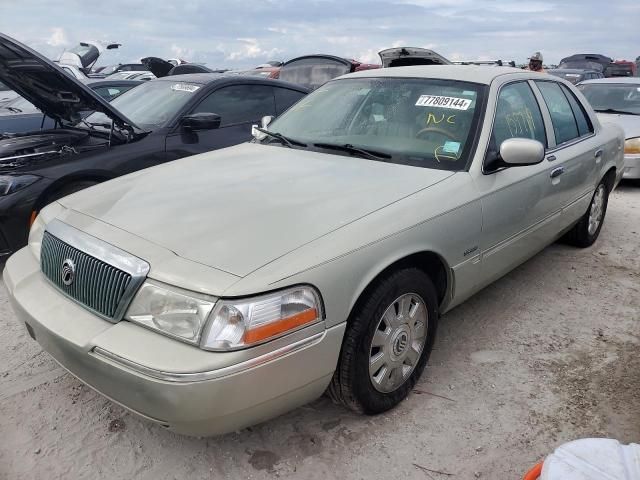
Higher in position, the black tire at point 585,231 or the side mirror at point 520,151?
the side mirror at point 520,151

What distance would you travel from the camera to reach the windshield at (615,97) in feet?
26.0

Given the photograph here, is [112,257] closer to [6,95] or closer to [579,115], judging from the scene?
[579,115]

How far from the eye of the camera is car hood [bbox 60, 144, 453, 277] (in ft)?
6.95

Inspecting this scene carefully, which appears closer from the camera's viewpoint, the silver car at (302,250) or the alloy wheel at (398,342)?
the silver car at (302,250)

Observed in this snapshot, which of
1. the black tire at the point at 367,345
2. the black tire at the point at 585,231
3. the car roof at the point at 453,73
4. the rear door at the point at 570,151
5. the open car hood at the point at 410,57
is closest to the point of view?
the black tire at the point at 367,345

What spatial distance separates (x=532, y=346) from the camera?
3207mm

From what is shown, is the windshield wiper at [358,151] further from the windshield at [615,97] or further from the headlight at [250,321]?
the windshield at [615,97]

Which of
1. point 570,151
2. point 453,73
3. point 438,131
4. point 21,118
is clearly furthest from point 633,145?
point 21,118

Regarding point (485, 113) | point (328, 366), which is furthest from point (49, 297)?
point (485, 113)

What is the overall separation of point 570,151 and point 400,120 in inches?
58.5

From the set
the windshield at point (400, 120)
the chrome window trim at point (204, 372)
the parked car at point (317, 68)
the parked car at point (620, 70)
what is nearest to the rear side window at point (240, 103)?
the windshield at point (400, 120)

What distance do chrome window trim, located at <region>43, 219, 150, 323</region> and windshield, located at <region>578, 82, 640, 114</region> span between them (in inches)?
311

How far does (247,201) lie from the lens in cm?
248

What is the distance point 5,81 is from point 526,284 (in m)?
4.39
